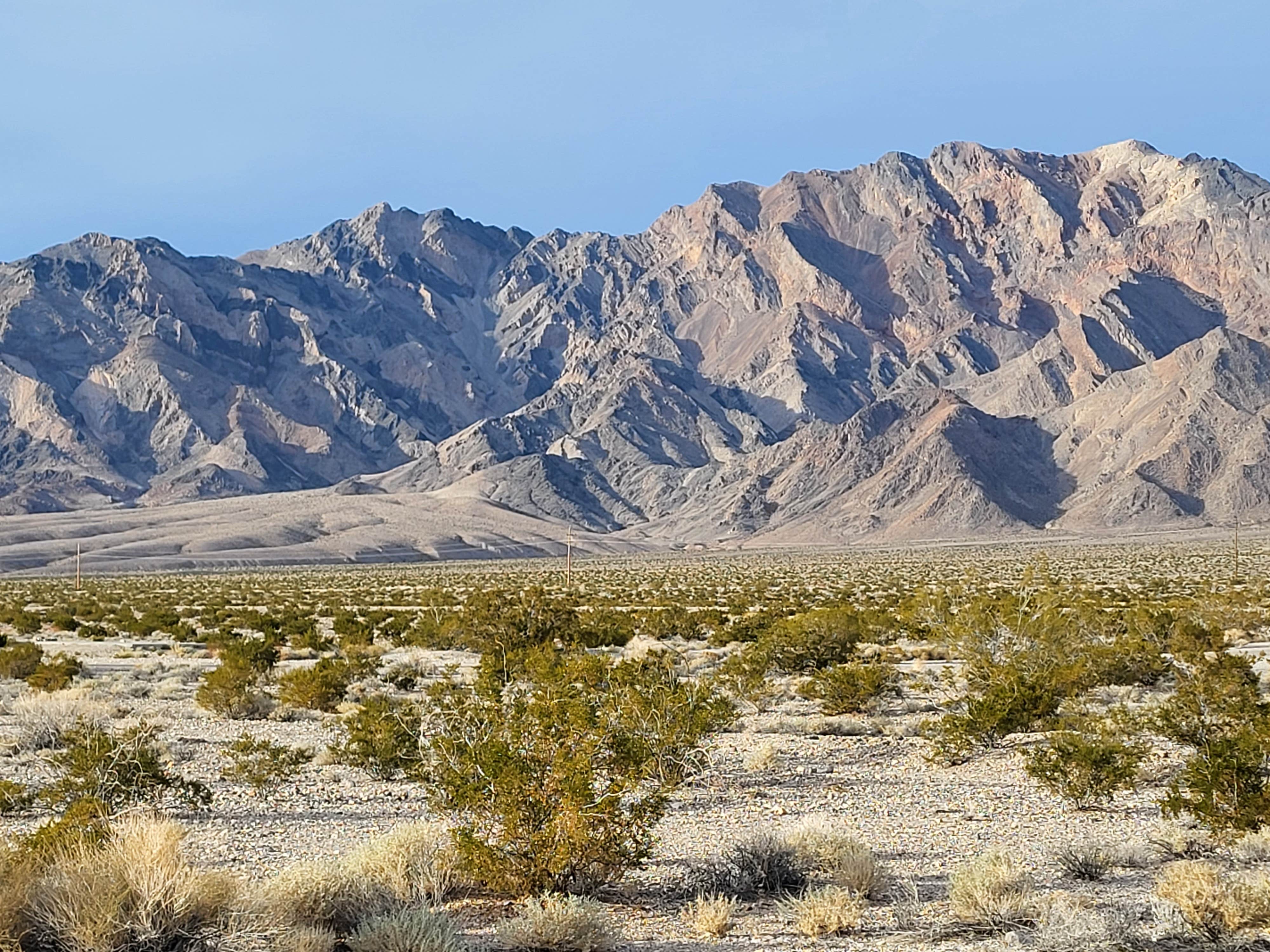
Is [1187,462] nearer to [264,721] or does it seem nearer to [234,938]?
[264,721]

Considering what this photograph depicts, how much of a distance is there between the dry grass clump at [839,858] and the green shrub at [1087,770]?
8.92 feet

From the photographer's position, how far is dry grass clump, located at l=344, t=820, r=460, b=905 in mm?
8430

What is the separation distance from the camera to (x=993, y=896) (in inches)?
318

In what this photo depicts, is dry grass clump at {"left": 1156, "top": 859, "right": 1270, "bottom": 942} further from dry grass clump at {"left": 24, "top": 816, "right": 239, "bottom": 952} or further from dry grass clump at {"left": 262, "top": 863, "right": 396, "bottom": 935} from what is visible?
dry grass clump at {"left": 24, "top": 816, "right": 239, "bottom": 952}

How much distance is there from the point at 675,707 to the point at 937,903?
A: 508 cm

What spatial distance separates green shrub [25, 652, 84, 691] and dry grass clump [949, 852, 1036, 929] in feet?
56.3

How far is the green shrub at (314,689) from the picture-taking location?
19281 millimetres

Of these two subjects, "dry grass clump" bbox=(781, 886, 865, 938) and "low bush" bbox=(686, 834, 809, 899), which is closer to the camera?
"dry grass clump" bbox=(781, 886, 865, 938)

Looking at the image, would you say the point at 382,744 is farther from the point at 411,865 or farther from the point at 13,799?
the point at 411,865

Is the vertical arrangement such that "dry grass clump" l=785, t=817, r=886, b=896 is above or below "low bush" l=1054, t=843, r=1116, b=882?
above

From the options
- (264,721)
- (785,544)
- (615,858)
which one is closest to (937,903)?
(615,858)

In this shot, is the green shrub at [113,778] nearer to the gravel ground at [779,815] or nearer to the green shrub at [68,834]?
the gravel ground at [779,815]

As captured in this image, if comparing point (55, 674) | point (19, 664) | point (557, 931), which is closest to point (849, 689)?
point (557, 931)

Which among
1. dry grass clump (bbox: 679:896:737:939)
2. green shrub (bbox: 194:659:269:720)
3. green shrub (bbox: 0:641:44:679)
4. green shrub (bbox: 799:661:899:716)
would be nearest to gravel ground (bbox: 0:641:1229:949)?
dry grass clump (bbox: 679:896:737:939)
